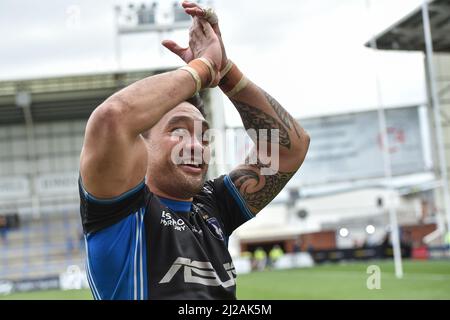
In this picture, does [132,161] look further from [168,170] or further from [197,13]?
[197,13]

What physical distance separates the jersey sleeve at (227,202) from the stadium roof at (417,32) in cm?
2624

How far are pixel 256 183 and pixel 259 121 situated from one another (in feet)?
0.95

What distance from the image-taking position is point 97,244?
2.51m

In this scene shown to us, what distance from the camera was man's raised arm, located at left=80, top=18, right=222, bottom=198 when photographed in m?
2.36

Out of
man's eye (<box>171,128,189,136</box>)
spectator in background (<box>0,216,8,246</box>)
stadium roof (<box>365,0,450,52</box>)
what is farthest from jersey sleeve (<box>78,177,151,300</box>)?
spectator in background (<box>0,216,8,246</box>)

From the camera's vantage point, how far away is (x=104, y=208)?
2467mm

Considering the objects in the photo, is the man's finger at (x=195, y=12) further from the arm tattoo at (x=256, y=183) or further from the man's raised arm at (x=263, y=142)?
the arm tattoo at (x=256, y=183)

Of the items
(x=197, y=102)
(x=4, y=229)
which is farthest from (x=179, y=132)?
(x=4, y=229)

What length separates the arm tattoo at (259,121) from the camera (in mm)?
3221

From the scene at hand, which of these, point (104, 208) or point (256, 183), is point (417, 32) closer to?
point (256, 183)

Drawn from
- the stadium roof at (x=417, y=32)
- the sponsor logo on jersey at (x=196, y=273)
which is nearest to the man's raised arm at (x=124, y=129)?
the sponsor logo on jersey at (x=196, y=273)
